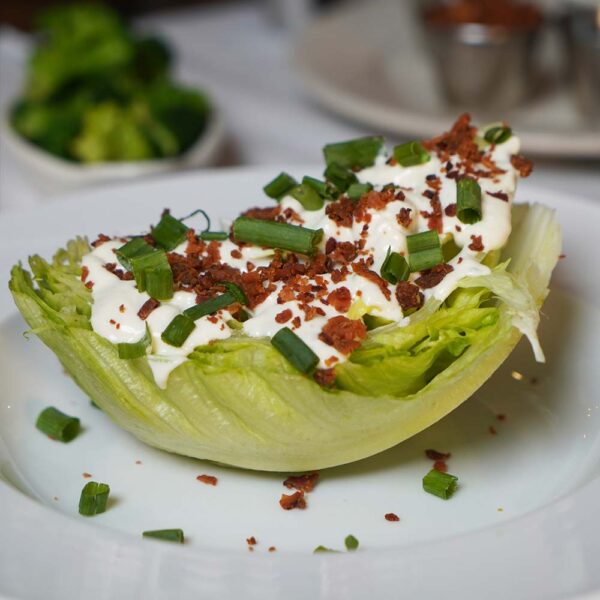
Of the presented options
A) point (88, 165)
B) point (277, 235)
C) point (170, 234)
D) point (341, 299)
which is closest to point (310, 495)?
point (341, 299)

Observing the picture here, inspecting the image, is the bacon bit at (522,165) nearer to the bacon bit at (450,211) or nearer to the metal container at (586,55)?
the bacon bit at (450,211)

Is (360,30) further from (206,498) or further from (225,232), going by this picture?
(206,498)

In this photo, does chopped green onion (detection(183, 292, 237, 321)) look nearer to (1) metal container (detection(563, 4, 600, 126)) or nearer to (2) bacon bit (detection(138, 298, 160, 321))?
(2) bacon bit (detection(138, 298, 160, 321))

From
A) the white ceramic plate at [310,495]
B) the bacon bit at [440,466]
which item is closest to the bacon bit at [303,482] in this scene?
the white ceramic plate at [310,495]

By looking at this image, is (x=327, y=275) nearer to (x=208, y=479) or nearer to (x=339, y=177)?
(x=339, y=177)

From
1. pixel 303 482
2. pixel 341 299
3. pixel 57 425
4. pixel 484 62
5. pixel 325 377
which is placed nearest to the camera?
pixel 325 377

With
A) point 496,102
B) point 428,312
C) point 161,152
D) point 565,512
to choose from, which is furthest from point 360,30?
point 565,512

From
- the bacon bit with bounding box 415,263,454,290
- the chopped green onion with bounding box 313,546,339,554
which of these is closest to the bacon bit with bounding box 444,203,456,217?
the bacon bit with bounding box 415,263,454,290
